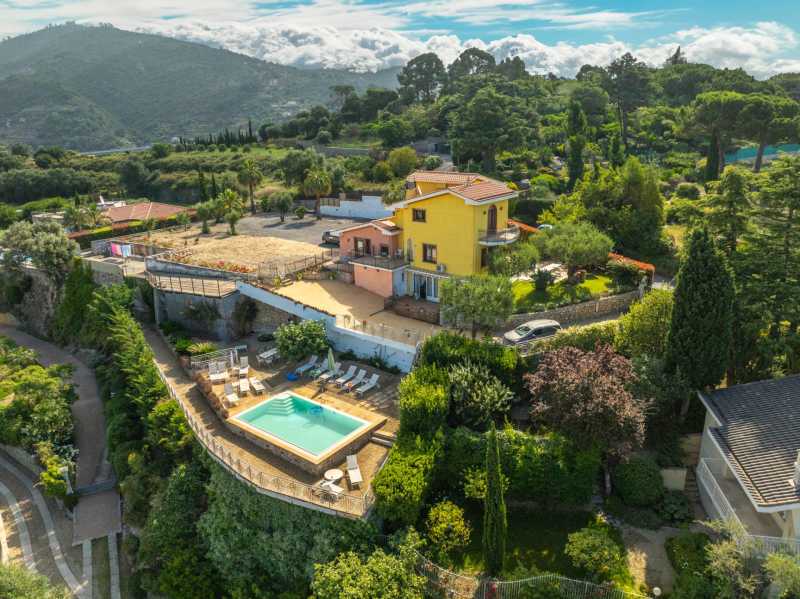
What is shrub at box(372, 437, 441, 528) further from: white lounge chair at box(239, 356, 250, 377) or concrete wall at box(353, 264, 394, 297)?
concrete wall at box(353, 264, 394, 297)

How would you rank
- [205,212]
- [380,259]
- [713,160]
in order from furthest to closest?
[205,212] → [713,160] → [380,259]

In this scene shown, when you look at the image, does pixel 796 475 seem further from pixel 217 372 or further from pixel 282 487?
pixel 217 372

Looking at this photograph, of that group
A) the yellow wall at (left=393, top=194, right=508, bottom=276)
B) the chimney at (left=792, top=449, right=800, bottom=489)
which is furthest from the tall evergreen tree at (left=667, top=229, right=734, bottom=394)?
the yellow wall at (left=393, top=194, right=508, bottom=276)

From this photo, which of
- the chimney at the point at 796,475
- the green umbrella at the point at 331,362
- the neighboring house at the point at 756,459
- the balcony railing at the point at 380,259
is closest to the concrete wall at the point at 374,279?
the balcony railing at the point at 380,259

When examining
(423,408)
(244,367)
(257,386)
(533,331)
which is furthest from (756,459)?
(244,367)

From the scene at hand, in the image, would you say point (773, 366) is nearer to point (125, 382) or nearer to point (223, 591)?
point (223, 591)

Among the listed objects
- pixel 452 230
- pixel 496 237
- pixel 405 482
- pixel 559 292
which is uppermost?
pixel 452 230

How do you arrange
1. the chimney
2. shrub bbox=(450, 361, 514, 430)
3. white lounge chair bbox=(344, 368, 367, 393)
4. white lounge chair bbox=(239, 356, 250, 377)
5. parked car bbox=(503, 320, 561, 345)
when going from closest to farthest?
the chimney, shrub bbox=(450, 361, 514, 430), parked car bbox=(503, 320, 561, 345), white lounge chair bbox=(344, 368, 367, 393), white lounge chair bbox=(239, 356, 250, 377)
